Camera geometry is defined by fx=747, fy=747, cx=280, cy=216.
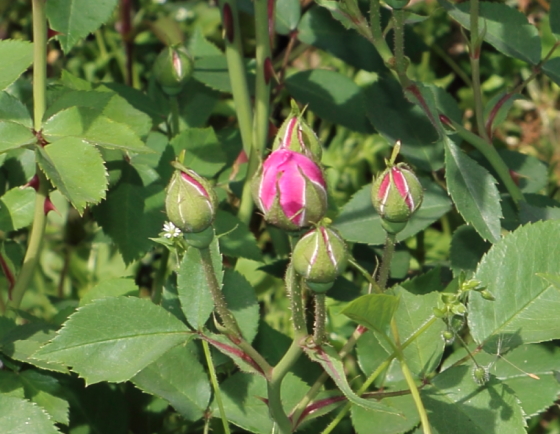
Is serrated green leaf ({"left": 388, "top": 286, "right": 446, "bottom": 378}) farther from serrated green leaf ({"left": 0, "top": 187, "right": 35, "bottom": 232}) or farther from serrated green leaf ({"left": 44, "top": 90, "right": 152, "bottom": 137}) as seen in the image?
serrated green leaf ({"left": 0, "top": 187, "right": 35, "bottom": 232})

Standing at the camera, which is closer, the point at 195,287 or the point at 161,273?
the point at 195,287

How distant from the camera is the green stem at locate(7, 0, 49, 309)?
1.07 m

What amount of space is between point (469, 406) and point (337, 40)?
0.81m

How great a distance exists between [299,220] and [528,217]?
57cm

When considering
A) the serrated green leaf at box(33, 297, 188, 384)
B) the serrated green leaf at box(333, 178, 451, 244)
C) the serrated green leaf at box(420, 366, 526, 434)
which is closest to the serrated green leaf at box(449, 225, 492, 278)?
the serrated green leaf at box(333, 178, 451, 244)

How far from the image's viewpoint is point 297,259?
0.76 meters

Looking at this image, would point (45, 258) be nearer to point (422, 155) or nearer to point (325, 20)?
point (325, 20)

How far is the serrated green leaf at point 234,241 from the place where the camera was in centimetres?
126

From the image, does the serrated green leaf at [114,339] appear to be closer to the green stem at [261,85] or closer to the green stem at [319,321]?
the green stem at [319,321]

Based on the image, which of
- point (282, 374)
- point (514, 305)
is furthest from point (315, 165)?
point (514, 305)

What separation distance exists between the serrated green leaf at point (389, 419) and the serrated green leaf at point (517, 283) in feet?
0.48

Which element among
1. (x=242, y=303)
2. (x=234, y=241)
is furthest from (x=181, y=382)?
(x=234, y=241)

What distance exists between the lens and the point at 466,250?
1.27 meters

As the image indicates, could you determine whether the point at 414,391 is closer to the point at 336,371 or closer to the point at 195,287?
the point at 336,371
